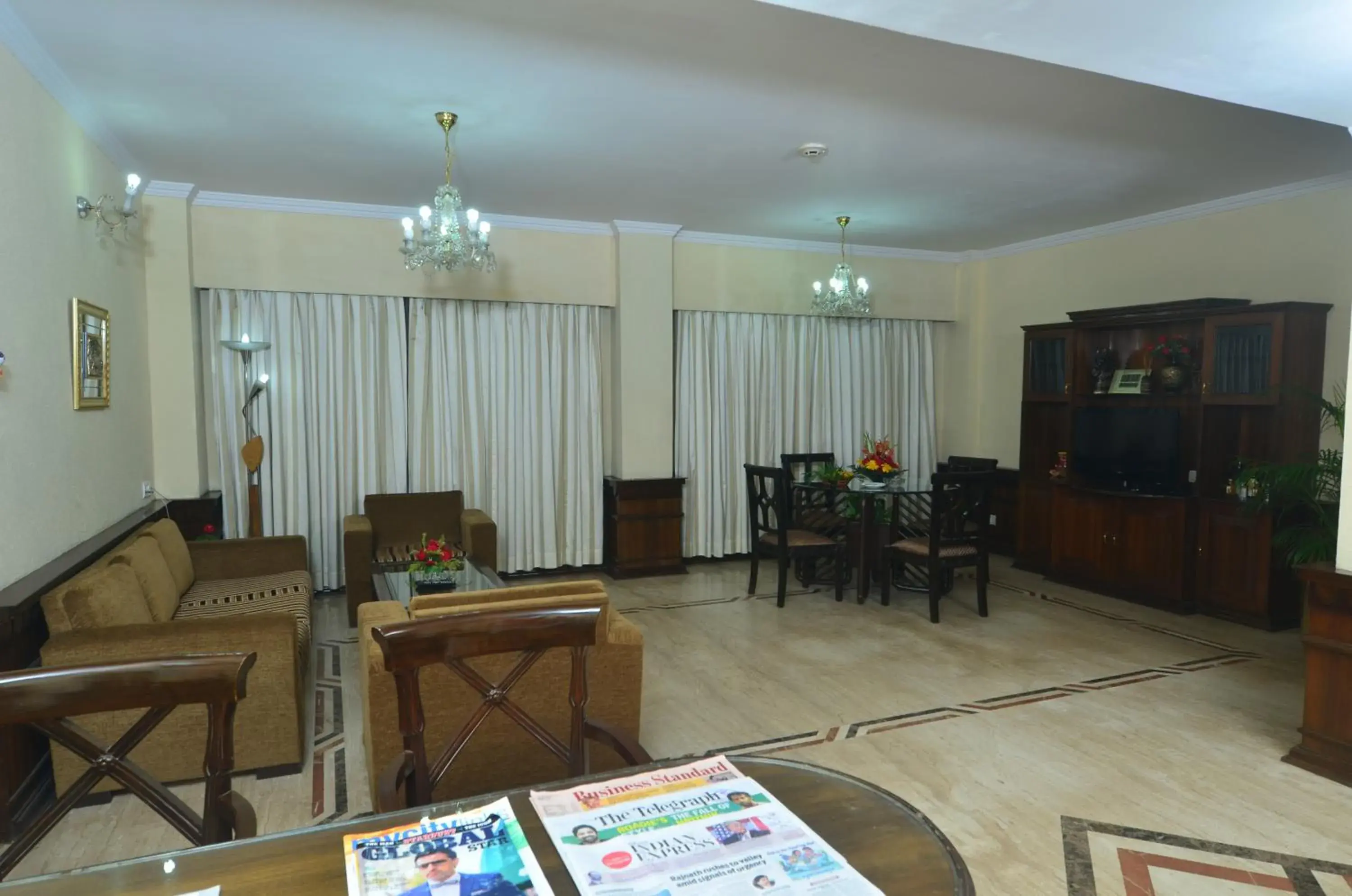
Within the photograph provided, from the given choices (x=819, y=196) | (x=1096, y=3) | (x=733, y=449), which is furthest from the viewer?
(x=733, y=449)

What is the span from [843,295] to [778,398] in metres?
1.36

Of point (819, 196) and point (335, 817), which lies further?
point (819, 196)

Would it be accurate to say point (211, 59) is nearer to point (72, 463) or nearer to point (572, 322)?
point (72, 463)

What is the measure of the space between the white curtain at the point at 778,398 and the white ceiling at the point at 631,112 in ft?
5.18

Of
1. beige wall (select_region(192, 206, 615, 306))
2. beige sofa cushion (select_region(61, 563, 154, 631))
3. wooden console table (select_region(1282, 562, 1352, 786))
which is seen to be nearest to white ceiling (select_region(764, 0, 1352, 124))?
wooden console table (select_region(1282, 562, 1352, 786))

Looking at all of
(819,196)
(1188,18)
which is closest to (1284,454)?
(819,196)

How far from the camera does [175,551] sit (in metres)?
4.29

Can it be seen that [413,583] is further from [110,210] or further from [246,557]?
[110,210]

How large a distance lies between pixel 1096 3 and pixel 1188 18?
0.97 feet

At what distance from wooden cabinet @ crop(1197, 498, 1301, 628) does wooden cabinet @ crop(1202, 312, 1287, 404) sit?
27.0 inches

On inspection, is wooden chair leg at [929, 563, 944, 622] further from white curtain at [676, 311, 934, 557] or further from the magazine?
the magazine

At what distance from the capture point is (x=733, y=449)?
280 inches

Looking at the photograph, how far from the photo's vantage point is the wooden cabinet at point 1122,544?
5359 millimetres

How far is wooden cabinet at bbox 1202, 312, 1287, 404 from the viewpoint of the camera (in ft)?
16.0
